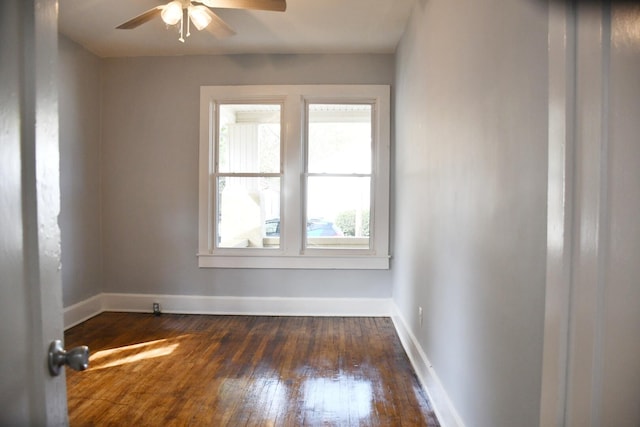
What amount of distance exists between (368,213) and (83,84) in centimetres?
304

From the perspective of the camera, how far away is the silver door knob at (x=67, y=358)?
2.26 ft

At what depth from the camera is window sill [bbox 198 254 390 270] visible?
3.78m

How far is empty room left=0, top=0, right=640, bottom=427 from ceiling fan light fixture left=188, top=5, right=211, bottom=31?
0.02 meters

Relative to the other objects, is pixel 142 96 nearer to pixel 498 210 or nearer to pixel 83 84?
pixel 83 84

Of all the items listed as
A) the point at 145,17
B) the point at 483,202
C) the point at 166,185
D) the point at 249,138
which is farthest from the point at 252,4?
the point at 166,185

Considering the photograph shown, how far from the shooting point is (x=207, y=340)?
3105 millimetres

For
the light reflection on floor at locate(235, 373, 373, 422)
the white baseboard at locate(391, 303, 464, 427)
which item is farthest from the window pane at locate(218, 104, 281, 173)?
the light reflection on floor at locate(235, 373, 373, 422)

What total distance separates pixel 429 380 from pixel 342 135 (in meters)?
→ 2.46

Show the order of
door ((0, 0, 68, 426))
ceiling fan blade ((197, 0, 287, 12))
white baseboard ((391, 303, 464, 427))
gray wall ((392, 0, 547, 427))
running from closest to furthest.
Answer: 1. door ((0, 0, 68, 426))
2. gray wall ((392, 0, 547, 427))
3. white baseboard ((391, 303, 464, 427))
4. ceiling fan blade ((197, 0, 287, 12))

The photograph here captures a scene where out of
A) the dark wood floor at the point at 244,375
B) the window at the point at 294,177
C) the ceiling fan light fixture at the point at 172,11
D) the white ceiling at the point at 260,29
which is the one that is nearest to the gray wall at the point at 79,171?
the white ceiling at the point at 260,29

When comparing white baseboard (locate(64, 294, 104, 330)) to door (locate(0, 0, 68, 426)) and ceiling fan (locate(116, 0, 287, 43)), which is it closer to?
ceiling fan (locate(116, 0, 287, 43))

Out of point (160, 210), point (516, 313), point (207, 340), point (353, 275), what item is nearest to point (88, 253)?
point (160, 210)

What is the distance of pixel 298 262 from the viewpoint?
381 centimetres

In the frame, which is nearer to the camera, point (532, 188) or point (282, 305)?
point (532, 188)
